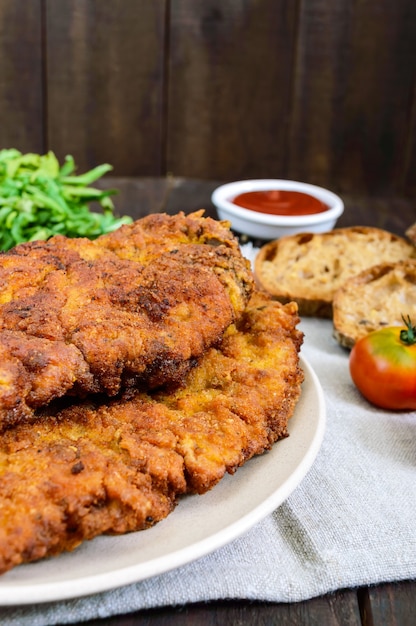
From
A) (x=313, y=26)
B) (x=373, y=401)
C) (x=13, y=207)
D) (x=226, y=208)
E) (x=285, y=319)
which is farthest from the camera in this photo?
(x=313, y=26)

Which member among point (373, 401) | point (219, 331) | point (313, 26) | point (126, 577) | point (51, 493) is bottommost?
point (373, 401)

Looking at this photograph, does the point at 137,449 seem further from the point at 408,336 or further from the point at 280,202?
the point at 280,202

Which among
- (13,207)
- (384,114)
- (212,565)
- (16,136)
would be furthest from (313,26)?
(212,565)

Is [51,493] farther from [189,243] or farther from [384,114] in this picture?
[384,114]

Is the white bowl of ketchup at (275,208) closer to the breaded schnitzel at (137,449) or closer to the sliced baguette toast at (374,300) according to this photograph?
the sliced baguette toast at (374,300)

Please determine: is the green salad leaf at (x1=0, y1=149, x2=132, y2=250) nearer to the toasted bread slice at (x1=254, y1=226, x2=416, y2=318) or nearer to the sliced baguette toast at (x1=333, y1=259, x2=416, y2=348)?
the toasted bread slice at (x1=254, y1=226, x2=416, y2=318)

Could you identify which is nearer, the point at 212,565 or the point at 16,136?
the point at 212,565

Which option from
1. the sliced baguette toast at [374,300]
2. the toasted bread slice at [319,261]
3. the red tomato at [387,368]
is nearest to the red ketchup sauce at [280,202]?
the toasted bread slice at [319,261]
